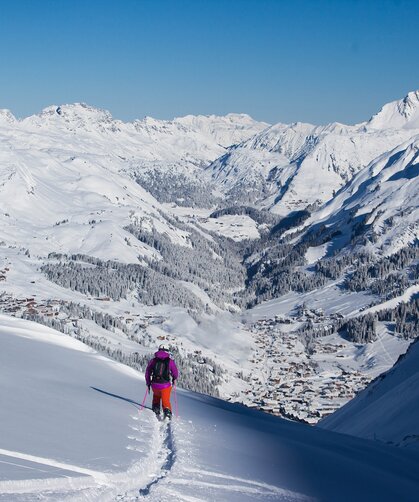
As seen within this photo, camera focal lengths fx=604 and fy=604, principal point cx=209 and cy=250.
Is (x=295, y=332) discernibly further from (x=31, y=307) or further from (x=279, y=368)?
(x=31, y=307)

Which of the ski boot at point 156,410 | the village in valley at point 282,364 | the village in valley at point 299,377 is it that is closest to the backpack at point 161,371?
the ski boot at point 156,410


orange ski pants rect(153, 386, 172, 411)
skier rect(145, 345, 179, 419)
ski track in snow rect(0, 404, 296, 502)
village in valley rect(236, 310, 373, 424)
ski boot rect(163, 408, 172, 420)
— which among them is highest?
village in valley rect(236, 310, 373, 424)

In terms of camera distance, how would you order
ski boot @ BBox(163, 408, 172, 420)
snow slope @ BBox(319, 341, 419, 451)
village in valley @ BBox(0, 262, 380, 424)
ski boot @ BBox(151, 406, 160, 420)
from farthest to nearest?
1. village in valley @ BBox(0, 262, 380, 424)
2. snow slope @ BBox(319, 341, 419, 451)
3. ski boot @ BBox(151, 406, 160, 420)
4. ski boot @ BBox(163, 408, 172, 420)

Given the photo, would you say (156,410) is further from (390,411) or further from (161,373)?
(390,411)

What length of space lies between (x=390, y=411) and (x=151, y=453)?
29427mm

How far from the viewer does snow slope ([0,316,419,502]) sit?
1266 centimetres

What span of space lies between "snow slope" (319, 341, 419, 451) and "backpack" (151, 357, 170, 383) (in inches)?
506

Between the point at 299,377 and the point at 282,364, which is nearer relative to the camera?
the point at 299,377

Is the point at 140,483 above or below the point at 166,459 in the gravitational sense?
below

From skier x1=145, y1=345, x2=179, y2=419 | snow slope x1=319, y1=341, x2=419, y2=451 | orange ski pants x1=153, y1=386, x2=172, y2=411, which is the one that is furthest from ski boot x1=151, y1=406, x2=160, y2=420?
snow slope x1=319, y1=341, x2=419, y2=451

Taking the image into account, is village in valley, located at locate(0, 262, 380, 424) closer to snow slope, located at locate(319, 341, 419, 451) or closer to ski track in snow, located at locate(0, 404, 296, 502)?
snow slope, located at locate(319, 341, 419, 451)

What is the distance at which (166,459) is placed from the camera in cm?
1555

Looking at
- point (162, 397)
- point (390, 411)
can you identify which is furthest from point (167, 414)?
→ point (390, 411)

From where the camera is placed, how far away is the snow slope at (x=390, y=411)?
34.7 m
